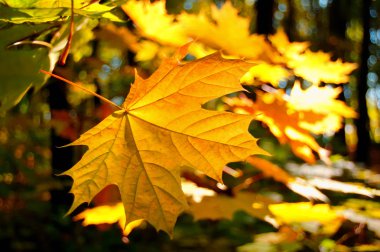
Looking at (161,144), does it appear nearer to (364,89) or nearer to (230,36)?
(230,36)

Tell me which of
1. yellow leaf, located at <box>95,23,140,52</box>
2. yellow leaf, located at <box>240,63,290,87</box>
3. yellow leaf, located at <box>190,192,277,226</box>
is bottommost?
yellow leaf, located at <box>190,192,277,226</box>

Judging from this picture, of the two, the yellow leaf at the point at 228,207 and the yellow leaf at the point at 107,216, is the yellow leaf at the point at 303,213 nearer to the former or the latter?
the yellow leaf at the point at 228,207

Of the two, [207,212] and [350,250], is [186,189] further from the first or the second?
[350,250]

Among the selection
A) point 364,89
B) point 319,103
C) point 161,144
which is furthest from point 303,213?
point 364,89

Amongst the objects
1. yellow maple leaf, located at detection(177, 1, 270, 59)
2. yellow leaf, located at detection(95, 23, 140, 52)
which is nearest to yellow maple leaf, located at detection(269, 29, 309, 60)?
yellow maple leaf, located at detection(177, 1, 270, 59)

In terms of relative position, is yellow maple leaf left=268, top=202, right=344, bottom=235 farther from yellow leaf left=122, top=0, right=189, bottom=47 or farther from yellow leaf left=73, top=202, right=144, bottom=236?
yellow leaf left=122, top=0, right=189, bottom=47

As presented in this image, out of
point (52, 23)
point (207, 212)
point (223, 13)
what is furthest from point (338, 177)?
point (52, 23)

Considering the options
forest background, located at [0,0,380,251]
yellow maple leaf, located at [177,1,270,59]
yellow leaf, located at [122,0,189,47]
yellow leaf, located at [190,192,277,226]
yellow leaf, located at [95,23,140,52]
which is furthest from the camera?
yellow leaf, located at [95,23,140,52]
